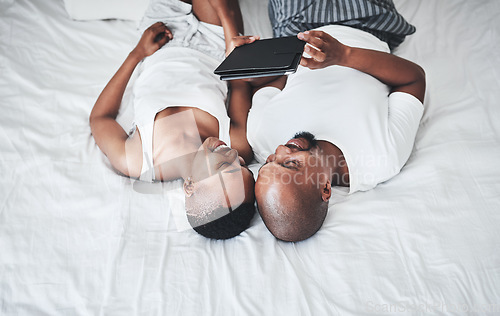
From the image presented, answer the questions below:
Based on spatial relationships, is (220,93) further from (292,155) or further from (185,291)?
(185,291)

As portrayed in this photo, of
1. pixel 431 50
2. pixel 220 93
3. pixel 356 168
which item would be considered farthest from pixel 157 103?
pixel 431 50

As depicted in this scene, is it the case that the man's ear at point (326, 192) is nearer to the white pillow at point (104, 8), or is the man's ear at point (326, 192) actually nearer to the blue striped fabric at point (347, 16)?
the blue striped fabric at point (347, 16)

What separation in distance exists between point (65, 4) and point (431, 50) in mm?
1347

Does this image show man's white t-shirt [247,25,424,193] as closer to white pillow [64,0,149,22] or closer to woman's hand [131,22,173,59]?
woman's hand [131,22,173,59]

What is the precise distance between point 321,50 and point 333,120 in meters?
0.19

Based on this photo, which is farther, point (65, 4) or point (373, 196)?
point (65, 4)

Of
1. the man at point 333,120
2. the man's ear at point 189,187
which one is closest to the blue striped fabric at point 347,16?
the man at point 333,120

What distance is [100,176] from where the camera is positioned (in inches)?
41.3

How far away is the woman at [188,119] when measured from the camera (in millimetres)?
914

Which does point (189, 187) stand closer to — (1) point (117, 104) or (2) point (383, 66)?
(1) point (117, 104)

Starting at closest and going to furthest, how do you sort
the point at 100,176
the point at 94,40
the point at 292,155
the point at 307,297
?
the point at 307,297 < the point at 292,155 < the point at 100,176 < the point at 94,40

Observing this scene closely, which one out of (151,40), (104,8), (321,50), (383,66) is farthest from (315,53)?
(104,8)

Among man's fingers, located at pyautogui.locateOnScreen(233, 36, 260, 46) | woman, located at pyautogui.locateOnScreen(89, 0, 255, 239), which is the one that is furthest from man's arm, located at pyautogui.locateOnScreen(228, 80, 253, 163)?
man's fingers, located at pyautogui.locateOnScreen(233, 36, 260, 46)

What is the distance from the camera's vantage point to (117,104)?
122cm
